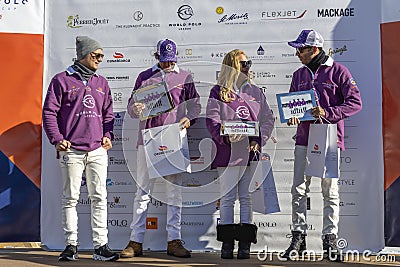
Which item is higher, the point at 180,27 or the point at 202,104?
the point at 180,27

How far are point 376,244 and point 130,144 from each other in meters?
2.27

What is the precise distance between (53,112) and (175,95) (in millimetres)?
976

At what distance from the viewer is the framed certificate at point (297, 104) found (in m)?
4.30

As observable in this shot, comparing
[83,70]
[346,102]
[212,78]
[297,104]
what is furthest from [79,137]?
[346,102]

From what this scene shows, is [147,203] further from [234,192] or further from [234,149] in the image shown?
[234,149]

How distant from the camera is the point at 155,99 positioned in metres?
4.57

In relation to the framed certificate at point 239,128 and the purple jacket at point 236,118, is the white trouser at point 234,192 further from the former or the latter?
the framed certificate at point 239,128

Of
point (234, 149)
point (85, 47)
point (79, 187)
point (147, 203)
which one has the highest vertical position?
point (85, 47)

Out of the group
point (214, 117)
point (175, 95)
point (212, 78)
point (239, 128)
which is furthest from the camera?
point (212, 78)

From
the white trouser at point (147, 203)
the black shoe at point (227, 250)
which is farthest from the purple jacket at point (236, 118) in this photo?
the black shoe at point (227, 250)

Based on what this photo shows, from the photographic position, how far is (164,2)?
201 inches

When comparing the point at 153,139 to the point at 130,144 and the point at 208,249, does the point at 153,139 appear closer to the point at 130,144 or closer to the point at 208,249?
the point at 130,144

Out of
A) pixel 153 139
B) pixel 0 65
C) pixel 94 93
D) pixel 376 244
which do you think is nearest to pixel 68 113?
pixel 94 93

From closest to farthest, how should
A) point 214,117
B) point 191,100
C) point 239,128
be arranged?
1. point 239,128
2. point 214,117
3. point 191,100
